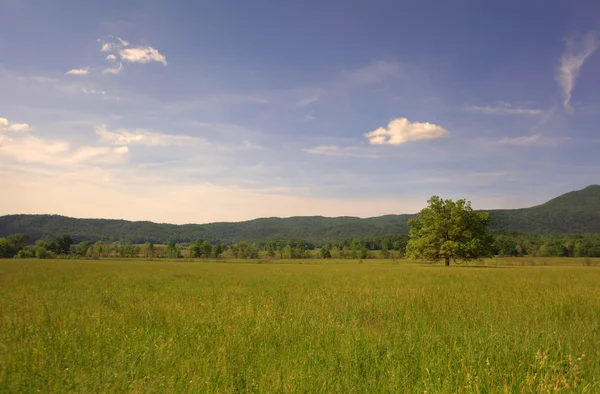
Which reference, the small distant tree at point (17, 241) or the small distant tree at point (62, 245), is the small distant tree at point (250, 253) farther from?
the small distant tree at point (17, 241)

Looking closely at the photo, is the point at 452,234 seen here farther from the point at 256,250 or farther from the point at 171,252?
the point at 171,252

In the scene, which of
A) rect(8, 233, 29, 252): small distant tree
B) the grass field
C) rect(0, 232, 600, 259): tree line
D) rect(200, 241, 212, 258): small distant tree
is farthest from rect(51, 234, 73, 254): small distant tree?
the grass field

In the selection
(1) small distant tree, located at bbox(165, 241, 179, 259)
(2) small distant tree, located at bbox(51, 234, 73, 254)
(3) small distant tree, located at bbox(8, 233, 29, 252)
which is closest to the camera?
(3) small distant tree, located at bbox(8, 233, 29, 252)

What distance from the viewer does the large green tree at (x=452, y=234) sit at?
46.5 m

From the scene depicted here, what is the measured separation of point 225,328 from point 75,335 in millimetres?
2827

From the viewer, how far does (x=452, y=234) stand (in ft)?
158

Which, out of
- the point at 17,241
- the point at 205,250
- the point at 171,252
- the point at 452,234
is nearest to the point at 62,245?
the point at 17,241

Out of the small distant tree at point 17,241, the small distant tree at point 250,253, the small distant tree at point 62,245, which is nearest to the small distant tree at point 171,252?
the small distant tree at point 250,253

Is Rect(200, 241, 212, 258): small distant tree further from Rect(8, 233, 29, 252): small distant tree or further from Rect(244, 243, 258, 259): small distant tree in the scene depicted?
Rect(8, 233, 29, 252): small distant tree

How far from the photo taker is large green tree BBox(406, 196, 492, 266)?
46.5 meters

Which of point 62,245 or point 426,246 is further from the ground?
point 426,246

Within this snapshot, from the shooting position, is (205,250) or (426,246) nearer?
(426,246)

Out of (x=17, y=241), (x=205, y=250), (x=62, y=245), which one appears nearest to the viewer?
(x=17, y=241)

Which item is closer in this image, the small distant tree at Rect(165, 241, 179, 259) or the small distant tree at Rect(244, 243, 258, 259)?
the small distant tree at Rect(165, 241, 179, 259)
